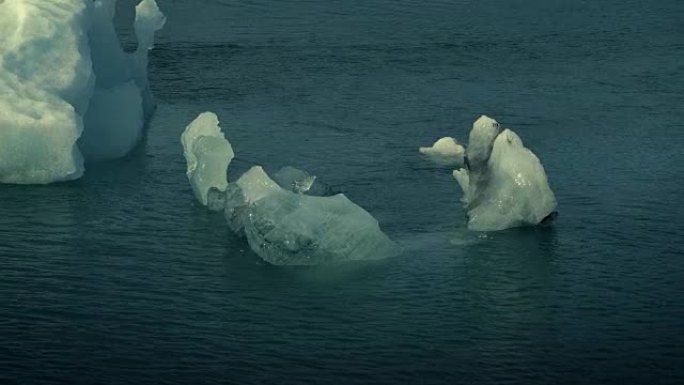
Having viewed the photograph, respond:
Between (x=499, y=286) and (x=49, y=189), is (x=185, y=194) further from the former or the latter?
(x=499, y=286)

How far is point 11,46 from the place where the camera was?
32125mm

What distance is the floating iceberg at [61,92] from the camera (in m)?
31.0

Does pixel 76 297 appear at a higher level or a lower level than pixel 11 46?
lower

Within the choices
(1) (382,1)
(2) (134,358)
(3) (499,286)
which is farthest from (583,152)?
(1) (382,1)

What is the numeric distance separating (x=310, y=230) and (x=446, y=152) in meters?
8.37

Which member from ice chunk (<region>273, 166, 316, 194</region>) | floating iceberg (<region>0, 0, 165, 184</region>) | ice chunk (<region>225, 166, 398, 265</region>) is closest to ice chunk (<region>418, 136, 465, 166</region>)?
ice chunk (<region>273, 166, 316, 194</region>)

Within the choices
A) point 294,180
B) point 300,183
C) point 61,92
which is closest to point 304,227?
point 300,183

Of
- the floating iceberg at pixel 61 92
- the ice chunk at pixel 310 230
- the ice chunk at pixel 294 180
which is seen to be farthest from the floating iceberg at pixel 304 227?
the floating iceberg at pixel 61 92

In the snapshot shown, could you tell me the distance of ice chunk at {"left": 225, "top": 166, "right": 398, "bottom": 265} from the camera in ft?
87.1

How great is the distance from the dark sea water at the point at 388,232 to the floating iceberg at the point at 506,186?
402 mm

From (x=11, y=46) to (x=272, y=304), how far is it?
10453 mm

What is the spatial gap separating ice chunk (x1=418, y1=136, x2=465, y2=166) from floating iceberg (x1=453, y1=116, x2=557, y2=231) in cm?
466

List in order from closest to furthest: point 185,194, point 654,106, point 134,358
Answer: point 134,358 → point 185,194 → point 654,106

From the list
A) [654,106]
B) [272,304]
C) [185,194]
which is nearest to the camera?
[272,304]
